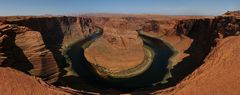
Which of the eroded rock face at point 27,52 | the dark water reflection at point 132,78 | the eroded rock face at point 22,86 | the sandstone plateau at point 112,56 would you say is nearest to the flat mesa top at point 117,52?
the sandstone plateau at point 112,56

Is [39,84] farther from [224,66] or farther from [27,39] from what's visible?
[27,39]

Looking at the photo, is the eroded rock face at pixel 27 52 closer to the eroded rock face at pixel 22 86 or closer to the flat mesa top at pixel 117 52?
the eroded rock face at pixel 22 86

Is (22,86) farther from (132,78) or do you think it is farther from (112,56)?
(112,56)

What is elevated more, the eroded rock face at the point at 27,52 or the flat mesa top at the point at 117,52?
the eroded rock face at the point at 27,52

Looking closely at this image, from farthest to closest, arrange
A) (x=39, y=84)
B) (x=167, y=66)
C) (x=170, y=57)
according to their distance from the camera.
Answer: (x=170, y=57)
(x=167, y=66)
(x=39, y=84)

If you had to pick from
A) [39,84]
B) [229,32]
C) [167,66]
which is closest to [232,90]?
[39,84]

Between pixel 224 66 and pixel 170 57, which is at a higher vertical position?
pixel 224 66

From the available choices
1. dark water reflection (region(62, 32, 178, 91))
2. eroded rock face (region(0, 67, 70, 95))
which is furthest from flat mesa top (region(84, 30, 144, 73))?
eroded rock face (region(0, 67, 70, 95))

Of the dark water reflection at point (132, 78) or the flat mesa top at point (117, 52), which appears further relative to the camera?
the flat mesa top at point (117, 52)
